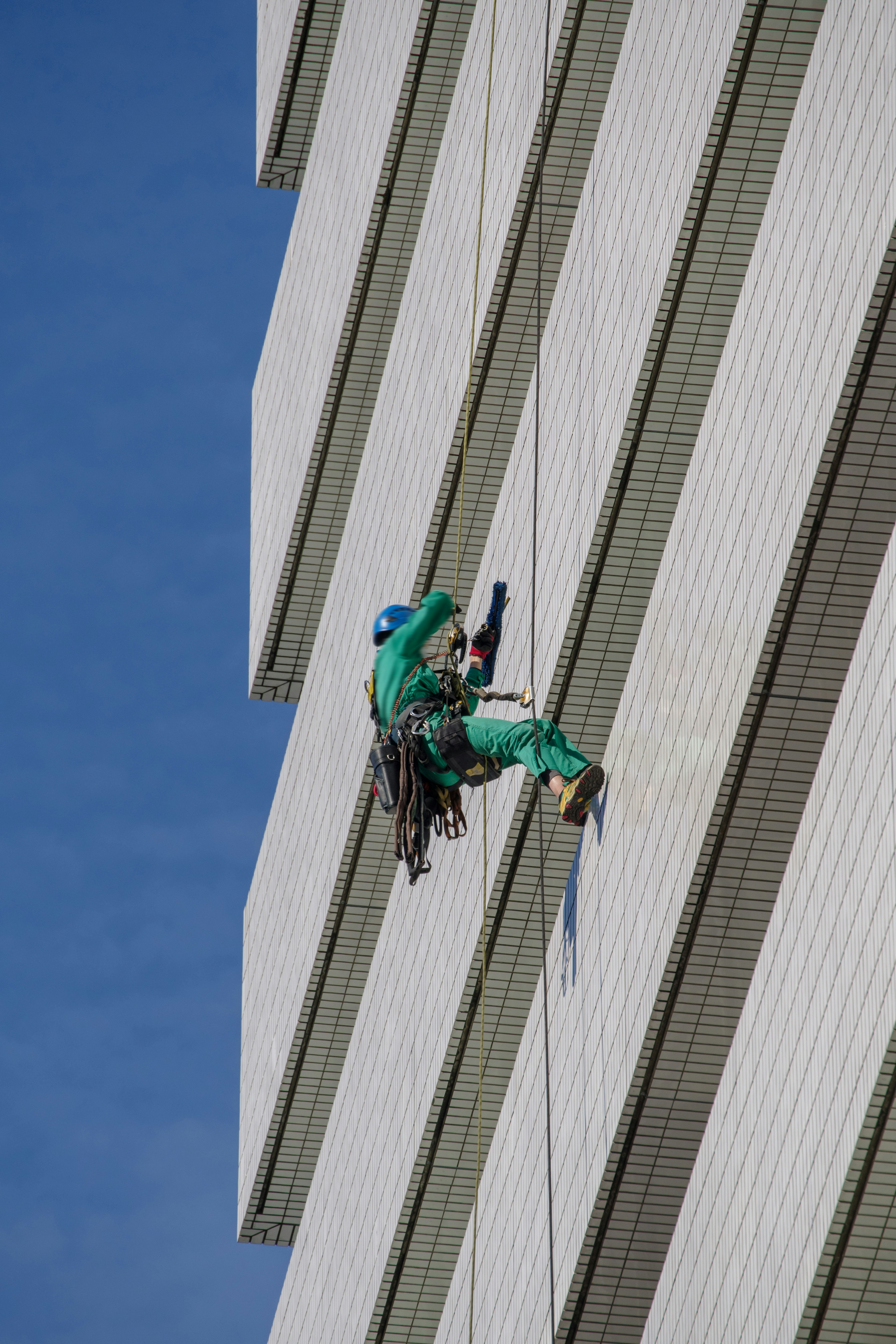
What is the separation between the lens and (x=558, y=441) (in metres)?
14.9

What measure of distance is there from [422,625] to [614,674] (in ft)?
7.72

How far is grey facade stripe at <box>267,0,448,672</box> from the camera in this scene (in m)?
18.0

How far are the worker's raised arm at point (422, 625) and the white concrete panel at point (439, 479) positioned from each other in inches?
61.3

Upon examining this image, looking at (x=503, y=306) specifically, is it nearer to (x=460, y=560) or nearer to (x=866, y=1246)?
(x=460, y=560)

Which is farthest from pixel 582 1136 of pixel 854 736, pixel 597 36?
pixel 597 36

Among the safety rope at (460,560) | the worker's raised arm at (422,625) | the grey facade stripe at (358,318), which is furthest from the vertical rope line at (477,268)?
the worker's raised arm at (422,625)

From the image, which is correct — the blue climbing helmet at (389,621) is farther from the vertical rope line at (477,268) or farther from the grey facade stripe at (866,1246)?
the grey facade stripe at (866,1246)

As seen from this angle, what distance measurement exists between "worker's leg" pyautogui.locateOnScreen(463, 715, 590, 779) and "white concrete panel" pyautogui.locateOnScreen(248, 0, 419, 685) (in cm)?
727

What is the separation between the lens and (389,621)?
13734 mm

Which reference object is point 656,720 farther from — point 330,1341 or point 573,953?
point 330,1341

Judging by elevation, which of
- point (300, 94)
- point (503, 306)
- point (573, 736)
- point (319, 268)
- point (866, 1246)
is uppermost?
point (300, 94)

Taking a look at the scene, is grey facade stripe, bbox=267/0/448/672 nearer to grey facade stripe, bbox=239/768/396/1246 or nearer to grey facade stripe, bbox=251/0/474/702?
grey facade stripe, bbox=251/0/474/702

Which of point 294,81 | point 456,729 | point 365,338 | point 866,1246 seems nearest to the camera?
point 866,1246

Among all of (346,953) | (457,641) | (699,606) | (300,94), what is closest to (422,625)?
(457,641)
